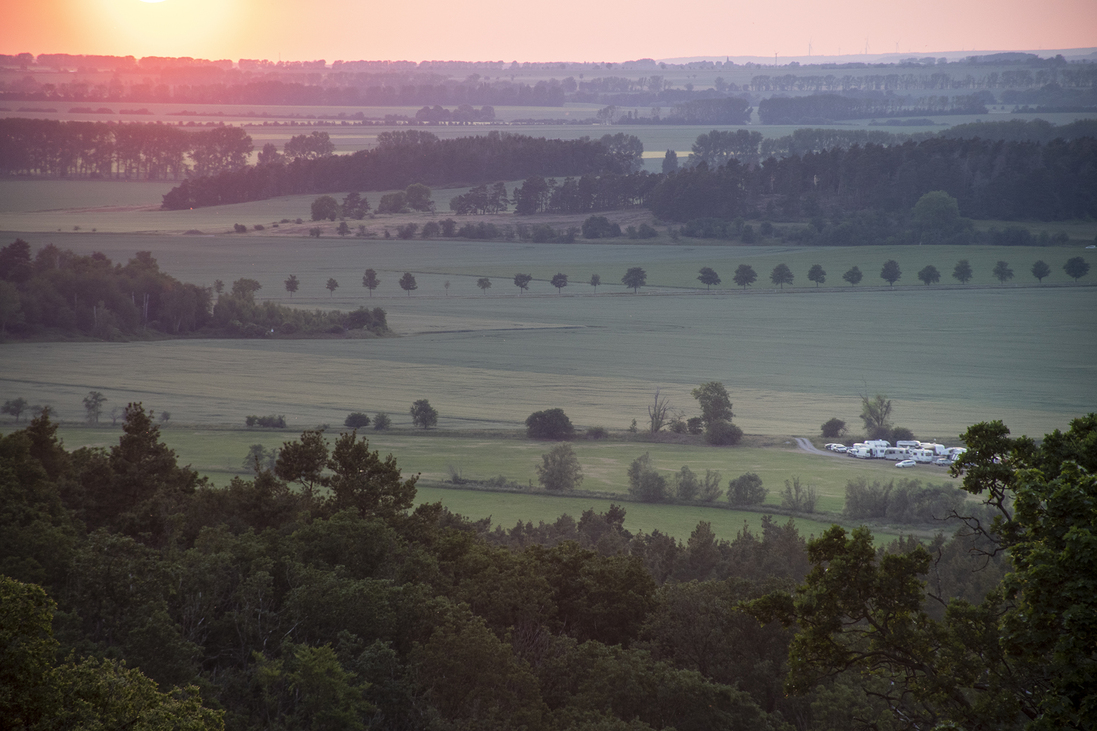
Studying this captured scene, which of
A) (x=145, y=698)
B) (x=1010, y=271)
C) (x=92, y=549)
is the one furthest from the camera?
(x=1010, y=271)

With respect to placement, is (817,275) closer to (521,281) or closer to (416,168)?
(521,281)

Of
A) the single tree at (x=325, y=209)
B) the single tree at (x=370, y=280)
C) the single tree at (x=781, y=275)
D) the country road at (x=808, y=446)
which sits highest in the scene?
the single tree at (x=325, y=209)

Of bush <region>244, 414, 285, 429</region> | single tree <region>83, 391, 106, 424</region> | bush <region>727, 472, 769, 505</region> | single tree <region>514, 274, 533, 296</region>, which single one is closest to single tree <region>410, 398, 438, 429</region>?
bush <region>244, 414, 285, 429</region>

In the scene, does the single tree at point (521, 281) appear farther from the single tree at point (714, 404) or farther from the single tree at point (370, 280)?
the single tree at point (714, 404)

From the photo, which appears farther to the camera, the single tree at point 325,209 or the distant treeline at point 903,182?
the single tree at point 325,209

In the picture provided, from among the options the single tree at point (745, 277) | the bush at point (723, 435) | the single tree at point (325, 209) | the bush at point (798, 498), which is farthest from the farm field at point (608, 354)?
the single tree at point (325, 209)

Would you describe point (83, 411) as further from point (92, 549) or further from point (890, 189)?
point (890, 189)

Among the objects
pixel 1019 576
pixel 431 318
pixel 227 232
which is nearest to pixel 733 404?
pixel 431 318

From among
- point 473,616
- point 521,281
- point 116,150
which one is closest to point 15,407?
point 473,616
